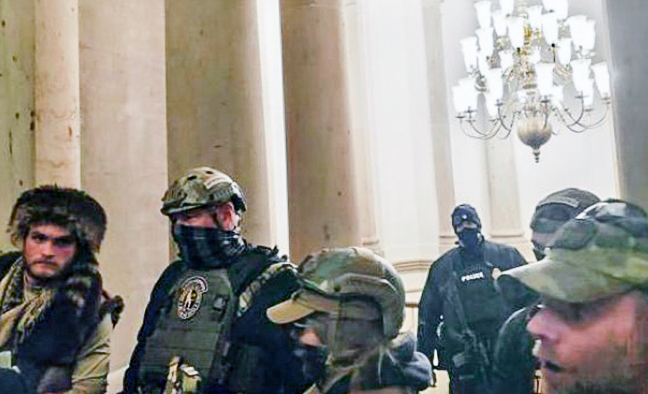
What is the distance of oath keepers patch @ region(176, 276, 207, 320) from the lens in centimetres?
193

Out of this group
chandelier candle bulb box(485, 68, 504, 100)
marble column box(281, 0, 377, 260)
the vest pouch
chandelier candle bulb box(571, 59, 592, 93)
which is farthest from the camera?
chandelier candle bulb box(485, 68, 504, 100)

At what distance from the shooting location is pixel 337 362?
5.19ft

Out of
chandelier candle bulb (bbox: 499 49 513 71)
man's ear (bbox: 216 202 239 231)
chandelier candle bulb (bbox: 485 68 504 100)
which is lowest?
man's ear (bbox: 216 202 239 231)

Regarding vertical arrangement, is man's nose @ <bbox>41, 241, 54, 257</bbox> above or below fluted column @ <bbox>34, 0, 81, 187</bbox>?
below

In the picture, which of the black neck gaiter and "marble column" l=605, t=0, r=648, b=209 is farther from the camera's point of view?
the black neck gaiter

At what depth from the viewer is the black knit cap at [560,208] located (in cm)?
147

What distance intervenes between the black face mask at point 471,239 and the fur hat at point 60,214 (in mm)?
1758

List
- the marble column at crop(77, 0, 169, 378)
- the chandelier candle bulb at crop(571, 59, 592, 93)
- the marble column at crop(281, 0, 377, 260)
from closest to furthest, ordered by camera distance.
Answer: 1. the marble column at crop(281, 0, 377, 260)
2. the marble column at crop(77, 0, 169, 378)
3. the chandelier candle bulb at crop(571, 59, 592, 93)

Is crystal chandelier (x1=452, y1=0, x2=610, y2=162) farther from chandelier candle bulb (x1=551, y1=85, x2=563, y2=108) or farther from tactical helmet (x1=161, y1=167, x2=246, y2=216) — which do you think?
tactical helmet (x1=161, y1=167, x2=246, y2=216)

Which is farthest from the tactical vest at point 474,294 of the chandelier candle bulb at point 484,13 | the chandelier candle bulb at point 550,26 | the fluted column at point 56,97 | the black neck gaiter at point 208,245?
the chandelier candle bulb at point 484,13

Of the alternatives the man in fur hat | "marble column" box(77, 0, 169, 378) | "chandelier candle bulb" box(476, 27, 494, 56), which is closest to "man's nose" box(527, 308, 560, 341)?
the man in fur hat

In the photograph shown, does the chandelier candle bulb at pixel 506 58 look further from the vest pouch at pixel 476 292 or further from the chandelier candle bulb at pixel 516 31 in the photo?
the vest pouch at pixel 476 292

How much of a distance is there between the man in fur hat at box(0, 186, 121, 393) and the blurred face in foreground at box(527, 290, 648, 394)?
4.62 ft

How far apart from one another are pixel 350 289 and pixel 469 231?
5.53ft
